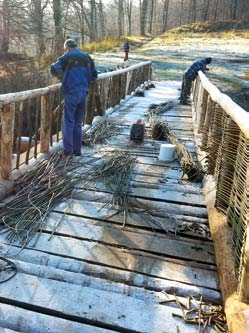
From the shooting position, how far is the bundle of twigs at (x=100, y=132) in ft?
20.0

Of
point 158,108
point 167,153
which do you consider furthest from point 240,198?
point 158,108

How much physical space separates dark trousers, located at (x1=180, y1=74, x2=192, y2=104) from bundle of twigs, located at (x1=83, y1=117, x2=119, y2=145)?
3.57 metres

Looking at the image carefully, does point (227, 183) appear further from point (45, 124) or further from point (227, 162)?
point (45, 124)

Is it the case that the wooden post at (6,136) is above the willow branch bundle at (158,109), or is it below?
above

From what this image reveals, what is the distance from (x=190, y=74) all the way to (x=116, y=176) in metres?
6.64

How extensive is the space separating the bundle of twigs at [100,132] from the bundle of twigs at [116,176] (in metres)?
0.86

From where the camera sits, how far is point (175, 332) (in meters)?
2.19

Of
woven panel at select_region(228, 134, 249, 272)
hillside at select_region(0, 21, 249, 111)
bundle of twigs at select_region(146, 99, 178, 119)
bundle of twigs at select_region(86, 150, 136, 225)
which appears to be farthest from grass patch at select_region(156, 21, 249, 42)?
woven panel at select_region(228, 134, 249, 272)

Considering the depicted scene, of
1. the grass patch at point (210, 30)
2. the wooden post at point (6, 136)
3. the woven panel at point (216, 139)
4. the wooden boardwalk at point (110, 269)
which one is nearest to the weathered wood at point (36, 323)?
the wooden boardwalk at point (110, 269)

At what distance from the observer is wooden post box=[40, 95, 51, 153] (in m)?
4.74

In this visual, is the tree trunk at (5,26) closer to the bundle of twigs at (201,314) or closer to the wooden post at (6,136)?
the wooden post at (6,136)

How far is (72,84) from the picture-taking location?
491 centimetres

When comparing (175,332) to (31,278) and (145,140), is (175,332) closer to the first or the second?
(31,278)

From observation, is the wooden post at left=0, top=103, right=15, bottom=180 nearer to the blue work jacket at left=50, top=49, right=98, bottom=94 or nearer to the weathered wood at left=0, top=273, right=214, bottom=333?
the blue work jacket at left=50, top=49, right=98, bottom=94
